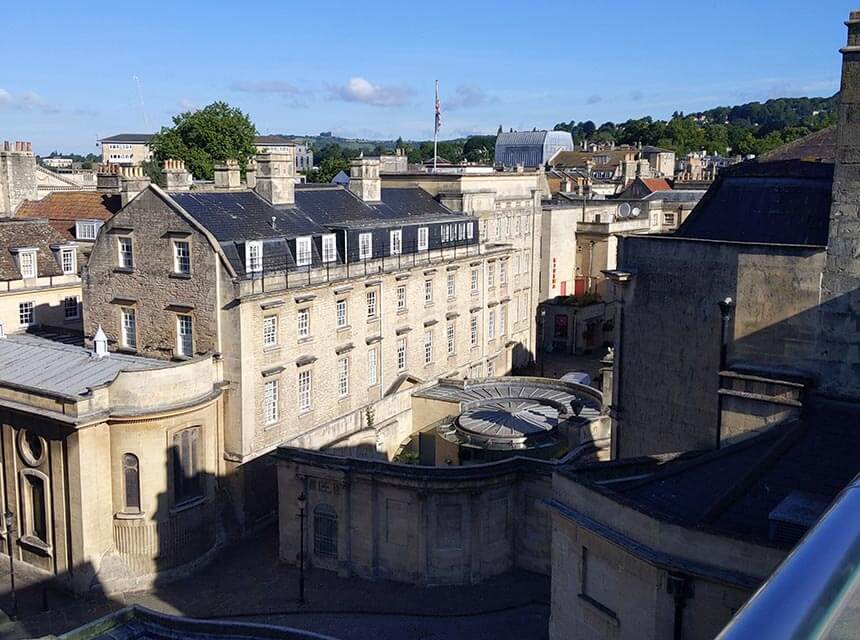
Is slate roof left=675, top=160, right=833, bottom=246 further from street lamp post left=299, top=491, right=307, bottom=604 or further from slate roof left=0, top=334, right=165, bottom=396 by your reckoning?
slate roof left=0, top=334, right=165, bottom=396

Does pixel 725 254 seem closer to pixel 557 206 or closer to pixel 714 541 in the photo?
pixel 714 541

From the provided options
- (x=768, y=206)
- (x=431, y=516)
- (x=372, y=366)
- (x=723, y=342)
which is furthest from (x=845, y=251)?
(x=372, y=366)

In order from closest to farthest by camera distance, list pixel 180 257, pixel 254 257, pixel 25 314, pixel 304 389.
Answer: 1. pixel 180 257
2. pixel 254 257
3. pixel 304 389
4. pixel 25 314

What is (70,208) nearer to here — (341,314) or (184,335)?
(184,335)

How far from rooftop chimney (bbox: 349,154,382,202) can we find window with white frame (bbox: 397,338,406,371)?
29.3 feet

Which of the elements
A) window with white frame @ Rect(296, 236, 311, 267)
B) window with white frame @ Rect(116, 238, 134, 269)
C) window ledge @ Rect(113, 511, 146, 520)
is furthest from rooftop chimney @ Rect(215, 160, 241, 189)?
window ledge @ Rect(113, 511, 146, 520)

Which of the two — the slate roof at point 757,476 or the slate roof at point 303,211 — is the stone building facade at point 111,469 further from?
the slate roof at point 757,476

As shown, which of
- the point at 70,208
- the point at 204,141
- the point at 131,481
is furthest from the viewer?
the point at 204,141

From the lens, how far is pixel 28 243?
152 ft

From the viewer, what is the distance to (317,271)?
38.4 m

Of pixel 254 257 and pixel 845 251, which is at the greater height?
pixel 845 251

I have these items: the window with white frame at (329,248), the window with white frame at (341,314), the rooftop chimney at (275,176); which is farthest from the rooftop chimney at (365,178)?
the window with white frame at (341,314)

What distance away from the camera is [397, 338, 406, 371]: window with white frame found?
147 feet

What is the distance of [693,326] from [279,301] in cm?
1765
